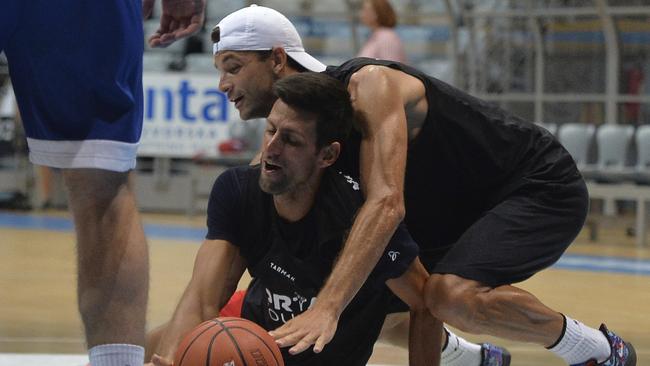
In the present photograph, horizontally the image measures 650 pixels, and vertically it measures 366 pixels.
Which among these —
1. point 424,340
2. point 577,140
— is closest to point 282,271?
point 424,340

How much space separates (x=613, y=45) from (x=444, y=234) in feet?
25.1

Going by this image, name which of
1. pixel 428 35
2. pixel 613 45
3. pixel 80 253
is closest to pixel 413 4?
pixel 428 35

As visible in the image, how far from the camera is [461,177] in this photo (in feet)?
11.6

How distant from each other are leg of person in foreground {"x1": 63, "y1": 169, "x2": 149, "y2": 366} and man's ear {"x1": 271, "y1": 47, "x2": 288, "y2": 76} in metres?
1.23

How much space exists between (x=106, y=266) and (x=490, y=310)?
146cm

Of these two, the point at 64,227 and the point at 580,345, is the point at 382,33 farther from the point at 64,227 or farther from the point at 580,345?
the point at 580,345

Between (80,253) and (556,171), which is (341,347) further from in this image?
(80,253)

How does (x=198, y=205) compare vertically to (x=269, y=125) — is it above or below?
below

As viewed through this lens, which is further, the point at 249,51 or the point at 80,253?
the point at 249,51

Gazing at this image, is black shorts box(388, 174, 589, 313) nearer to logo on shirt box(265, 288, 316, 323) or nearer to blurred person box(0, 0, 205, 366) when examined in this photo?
logo on shirt box(265, 288, 316, 323)

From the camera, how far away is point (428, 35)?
468 inches

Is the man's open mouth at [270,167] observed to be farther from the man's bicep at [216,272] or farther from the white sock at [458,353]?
the white sock at [458,353]

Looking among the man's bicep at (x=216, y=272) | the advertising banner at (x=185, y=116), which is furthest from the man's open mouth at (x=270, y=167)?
the advertising banner at (x=185, y=116)

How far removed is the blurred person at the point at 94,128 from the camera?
2143mm
